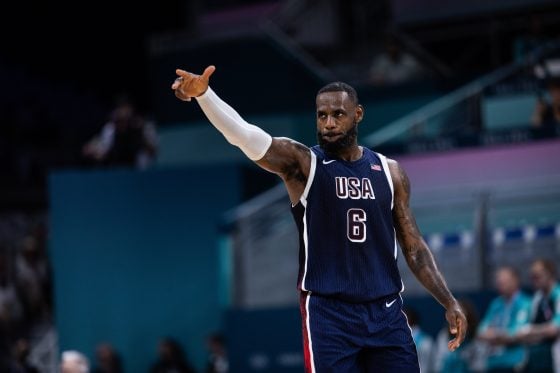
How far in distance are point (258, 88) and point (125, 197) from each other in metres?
3.13

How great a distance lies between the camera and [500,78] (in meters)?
15.4

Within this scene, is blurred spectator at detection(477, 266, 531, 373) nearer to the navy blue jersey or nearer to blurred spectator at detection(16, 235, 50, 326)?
the navy blue jersey

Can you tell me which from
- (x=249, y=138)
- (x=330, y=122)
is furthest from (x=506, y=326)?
(x=249, y=138)

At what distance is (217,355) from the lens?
52.4 feet

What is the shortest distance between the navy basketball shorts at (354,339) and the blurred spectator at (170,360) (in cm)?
983

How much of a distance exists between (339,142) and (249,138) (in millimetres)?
566

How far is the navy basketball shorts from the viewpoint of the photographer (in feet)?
21.2

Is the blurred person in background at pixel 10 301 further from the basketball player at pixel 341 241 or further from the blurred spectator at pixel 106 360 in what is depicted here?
the basketball player at pixel 341 241

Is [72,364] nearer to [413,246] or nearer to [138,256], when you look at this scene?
[413,246]

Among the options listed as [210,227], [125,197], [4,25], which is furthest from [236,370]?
[4,25]

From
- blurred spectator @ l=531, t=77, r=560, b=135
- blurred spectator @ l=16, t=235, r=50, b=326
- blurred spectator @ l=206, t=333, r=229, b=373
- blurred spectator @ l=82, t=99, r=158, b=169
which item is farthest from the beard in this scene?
blurred spectator @ l=16, t=235, r=50, b=326

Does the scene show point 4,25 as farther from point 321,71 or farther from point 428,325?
point 428,325

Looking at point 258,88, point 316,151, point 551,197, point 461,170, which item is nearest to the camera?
point 316,151

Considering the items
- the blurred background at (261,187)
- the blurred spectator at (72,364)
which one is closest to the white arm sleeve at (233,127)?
the blurred spectator at (72,364)
